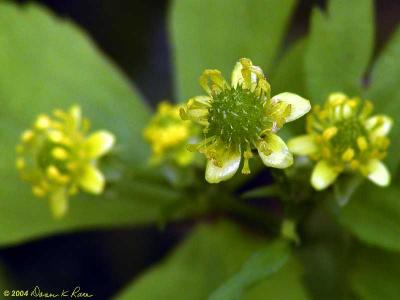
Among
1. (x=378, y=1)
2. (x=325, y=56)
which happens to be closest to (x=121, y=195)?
(x=325, y=56)

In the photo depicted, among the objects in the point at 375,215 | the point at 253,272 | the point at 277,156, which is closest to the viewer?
the point at 277,156

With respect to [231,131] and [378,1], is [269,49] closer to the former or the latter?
[231,131]

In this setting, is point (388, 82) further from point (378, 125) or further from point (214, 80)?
point (214, 80)

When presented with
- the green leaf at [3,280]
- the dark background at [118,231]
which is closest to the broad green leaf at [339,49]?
the dark background at [118,231]

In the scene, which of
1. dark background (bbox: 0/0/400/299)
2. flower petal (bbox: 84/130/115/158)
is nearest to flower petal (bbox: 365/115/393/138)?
flower petal (bbox: 84/130/115/158)

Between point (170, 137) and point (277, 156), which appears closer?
point (277, 156)

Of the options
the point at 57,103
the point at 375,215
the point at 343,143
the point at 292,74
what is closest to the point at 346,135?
the point at 343,143
